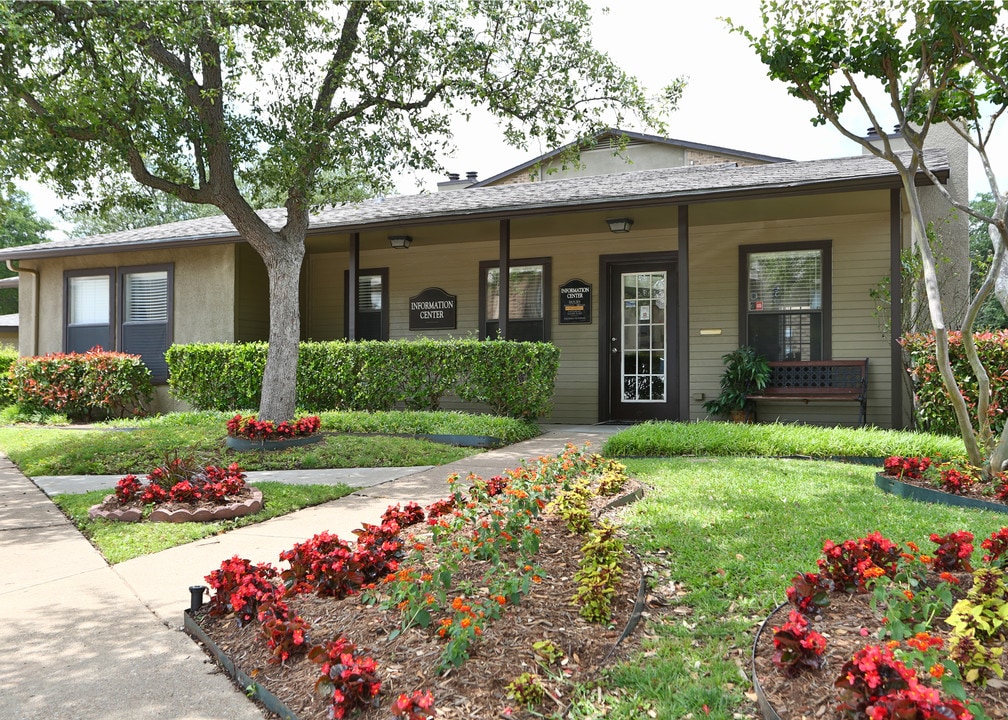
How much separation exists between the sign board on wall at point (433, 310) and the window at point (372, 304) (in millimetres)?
544

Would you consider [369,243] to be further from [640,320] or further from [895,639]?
[895,639]

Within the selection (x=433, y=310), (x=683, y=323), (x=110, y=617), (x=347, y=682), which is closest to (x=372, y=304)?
(x=433, y=310)

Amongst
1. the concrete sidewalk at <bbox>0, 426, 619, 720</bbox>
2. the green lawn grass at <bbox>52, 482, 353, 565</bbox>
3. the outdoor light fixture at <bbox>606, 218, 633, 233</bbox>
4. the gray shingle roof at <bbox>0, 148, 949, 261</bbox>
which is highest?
the gray shingle roof at <bbox>0, 148, 949, 261</bbox>

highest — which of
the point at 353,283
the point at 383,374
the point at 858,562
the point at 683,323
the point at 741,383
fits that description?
the point at 353,283

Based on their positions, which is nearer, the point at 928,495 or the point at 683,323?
the point at 928,495

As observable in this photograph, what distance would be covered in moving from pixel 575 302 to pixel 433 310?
8.02 ft

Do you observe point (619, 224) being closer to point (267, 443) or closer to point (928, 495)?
point (267, 443)

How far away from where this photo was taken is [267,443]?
728 cm

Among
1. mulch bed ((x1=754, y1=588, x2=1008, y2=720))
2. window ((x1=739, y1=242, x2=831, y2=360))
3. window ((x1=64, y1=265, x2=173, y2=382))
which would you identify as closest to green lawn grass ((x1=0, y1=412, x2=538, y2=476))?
window ((x1=64, y1=265, x2=173, y2=382))

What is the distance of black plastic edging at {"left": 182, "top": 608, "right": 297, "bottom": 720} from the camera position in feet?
7.14

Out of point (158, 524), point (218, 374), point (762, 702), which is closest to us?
point (762, 702)

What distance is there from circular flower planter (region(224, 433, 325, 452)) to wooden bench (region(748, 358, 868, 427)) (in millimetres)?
5613

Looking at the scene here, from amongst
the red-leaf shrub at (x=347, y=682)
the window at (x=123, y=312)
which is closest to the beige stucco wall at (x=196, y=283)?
the window at (x=123, y=312)

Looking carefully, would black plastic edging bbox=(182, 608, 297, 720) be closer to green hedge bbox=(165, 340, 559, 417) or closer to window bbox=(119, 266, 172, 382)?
green hedge bbox=(165, 340, 559, 417)
